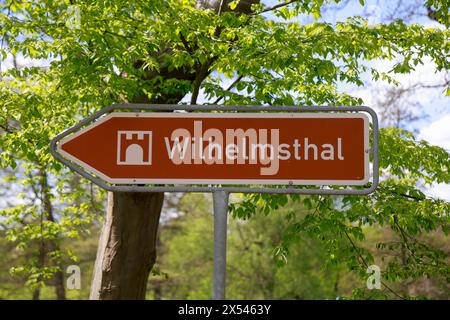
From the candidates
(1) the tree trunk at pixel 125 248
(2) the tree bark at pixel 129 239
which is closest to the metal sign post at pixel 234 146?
(2) the tree bark at pixel 129 239

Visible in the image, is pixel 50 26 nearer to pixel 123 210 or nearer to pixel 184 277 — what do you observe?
pixel 123 210

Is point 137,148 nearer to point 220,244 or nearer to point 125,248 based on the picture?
point 220,244

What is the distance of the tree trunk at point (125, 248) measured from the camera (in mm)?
8750

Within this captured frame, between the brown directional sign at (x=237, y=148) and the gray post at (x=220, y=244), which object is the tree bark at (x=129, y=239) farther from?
the gray post at (x=220, y=244)

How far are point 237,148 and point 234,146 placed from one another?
0.7 inches

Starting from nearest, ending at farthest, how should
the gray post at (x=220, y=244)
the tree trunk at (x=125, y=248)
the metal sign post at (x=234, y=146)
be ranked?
1. the gray post at (x=220, y=244)
2. the metal sign post at (x=234, y=146)
3. the tree trunk at (x=125, y=248)

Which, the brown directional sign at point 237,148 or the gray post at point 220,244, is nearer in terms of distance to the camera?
the gray post at point 220,244

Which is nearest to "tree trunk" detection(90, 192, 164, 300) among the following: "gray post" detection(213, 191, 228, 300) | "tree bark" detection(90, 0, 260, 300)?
"tree bark" detection(90, 0, 260, 300)

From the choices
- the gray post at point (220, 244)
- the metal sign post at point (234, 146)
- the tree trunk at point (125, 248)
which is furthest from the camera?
the tree trunk at point (125, 248)

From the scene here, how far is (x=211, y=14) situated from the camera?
25.7ft

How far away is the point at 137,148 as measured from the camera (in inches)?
124

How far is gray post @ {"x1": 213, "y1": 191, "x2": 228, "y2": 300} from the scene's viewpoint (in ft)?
9.09

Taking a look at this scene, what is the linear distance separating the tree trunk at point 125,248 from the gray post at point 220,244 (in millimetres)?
5965
